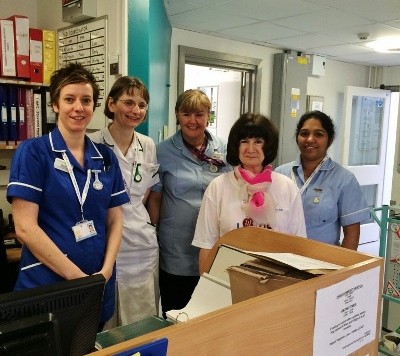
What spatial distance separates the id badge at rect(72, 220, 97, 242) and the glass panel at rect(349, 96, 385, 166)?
473cm

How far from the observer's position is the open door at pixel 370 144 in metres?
5.48

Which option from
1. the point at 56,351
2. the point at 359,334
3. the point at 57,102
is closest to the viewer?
the point at 56,351

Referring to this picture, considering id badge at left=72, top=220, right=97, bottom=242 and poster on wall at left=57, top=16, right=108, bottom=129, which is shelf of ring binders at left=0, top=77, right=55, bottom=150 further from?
id badge at left=72, top=220, right=97, bottom=242

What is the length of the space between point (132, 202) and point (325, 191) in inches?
37.1

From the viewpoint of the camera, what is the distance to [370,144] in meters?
5.93

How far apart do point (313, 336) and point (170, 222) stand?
122 centimetres

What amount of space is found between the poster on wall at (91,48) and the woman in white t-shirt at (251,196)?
41.5 inches

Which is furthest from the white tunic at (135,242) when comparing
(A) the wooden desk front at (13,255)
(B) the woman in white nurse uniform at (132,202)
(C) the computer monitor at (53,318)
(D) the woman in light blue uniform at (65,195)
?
(C) the computer monitor at (53,318)

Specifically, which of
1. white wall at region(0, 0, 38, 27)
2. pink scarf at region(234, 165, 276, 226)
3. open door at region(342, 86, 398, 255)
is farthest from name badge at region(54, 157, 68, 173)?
open door at region(342, 86, 398, 255)

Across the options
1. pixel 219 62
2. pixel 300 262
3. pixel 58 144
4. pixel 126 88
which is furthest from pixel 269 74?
pixel 300 262

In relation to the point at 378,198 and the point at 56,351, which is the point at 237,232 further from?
the point at 378,198

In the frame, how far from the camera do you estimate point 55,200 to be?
1.51 m

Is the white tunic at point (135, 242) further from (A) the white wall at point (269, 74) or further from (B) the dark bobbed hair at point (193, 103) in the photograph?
A: (A) the white wall at point (269, 74)

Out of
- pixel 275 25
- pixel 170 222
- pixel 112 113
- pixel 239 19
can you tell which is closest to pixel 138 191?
pixel 170 222
